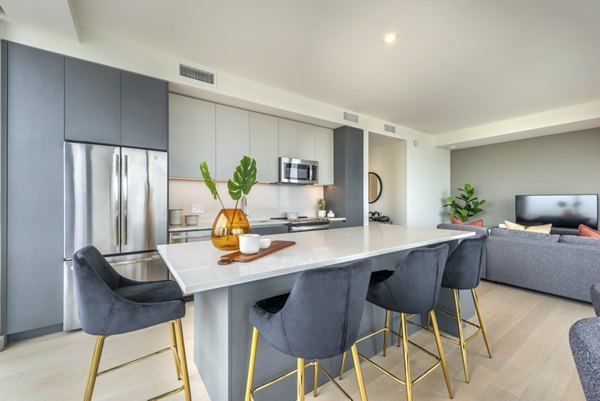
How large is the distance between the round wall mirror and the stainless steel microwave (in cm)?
228

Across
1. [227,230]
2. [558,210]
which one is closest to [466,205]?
[558,210]

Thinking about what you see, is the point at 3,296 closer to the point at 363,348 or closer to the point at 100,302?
the point at 100,302

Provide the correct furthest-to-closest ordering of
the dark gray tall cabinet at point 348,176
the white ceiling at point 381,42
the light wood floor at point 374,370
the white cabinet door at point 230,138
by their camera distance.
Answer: the dark gray tall cabinet at point 348,176
the white cabinet door at point 230,138
the white ceiling at point 381,42
the light wood floor at point 374,370

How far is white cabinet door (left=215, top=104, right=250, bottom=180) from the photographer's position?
11.1ft

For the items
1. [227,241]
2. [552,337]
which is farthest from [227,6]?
[552,337]

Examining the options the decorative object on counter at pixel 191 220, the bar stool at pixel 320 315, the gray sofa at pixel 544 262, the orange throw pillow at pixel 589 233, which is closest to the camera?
the bar stool at pixel 320 315

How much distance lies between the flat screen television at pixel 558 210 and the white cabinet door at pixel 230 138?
18.6ft

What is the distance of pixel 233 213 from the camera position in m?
1.48

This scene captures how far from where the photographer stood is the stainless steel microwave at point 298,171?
12.6 feet

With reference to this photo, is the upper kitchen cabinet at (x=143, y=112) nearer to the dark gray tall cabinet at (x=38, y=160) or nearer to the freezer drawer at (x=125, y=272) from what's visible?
the dark gray tall cabinet at (x=38, y=160)

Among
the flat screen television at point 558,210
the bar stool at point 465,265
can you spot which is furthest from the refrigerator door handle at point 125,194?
the flat screen television at point 558,210

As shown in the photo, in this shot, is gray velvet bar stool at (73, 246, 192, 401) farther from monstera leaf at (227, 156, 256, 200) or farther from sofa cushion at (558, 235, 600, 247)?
sofa cushion at (558, 235, 600, 247)

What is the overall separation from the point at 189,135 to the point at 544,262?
177 inches

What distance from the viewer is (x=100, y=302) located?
1100mm
